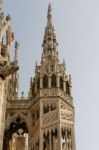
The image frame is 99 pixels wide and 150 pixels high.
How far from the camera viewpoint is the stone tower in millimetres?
25672

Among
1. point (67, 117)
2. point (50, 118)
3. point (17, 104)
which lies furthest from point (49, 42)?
point (50, 118)

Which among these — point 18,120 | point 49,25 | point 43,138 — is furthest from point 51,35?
point 43,138

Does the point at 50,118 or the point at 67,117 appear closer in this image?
the point at 50,118

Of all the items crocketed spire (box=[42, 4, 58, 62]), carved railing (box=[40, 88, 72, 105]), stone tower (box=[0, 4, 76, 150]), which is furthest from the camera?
crocketed spire (box=[42, 4, 58, 62])

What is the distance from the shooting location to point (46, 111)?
27047 millimetres

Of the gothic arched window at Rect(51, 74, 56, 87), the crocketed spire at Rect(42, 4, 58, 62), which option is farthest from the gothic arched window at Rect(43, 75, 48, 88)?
the crocketed spire at Rect(42, 4, 58, 62)

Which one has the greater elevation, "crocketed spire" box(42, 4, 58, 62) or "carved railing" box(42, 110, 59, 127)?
"crocketed spire" box(42, 4, 58, 62)

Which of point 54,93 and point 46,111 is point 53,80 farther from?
point 46,111

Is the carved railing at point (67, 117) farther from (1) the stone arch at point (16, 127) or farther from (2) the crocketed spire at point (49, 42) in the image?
(2) the crocketed spire at point (49, 42)

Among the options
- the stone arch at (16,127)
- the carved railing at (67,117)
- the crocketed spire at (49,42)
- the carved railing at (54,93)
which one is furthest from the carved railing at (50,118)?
the crocketed spire at (49,42)

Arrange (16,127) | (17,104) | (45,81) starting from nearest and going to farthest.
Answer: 1. (16,127)
2. (17,104)
3. (45,81)

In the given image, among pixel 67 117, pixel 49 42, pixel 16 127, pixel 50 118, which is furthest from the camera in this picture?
pixel 49 42

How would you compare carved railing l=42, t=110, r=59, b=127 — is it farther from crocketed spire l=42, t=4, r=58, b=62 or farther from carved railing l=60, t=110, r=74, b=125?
crocketed spire l=42, t=4, r=58, b=62

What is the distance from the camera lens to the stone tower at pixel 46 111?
2567cm
